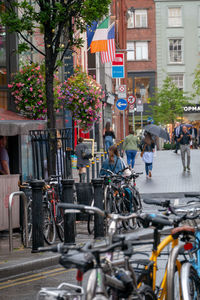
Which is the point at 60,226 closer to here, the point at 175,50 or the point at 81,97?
the point at 81,97

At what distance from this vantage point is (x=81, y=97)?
22.9 meters

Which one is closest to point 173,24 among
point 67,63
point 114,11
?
point 114,11

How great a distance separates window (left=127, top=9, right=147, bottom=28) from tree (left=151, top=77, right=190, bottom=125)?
7.94 m

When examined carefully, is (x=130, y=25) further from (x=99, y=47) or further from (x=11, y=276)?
(x=11, y=276)

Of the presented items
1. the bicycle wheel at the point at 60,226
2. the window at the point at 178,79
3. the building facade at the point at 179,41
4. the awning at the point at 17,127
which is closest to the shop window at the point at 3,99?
the awning at the point at 17,127

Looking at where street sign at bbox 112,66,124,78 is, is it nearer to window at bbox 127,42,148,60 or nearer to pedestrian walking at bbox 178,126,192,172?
pedestrian walking at bbox 178,126,192,172

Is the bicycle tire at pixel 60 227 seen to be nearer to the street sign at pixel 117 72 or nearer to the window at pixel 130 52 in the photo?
the street sign at pixel 117 72

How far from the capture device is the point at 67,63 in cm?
3117

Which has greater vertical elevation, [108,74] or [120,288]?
[108,74]

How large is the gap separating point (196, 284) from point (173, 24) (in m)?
72.3

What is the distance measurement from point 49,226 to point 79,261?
8.07m

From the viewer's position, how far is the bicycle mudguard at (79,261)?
4.08 m

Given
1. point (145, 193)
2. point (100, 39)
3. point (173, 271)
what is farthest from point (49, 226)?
point (100, 39)

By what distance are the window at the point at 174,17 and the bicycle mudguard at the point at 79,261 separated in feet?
241
